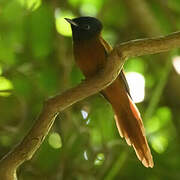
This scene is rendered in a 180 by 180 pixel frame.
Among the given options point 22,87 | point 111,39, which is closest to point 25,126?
point 22,87

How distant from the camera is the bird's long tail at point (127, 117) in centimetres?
223

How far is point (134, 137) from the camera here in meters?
2.27

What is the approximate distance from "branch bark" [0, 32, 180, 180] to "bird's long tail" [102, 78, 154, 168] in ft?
2.08

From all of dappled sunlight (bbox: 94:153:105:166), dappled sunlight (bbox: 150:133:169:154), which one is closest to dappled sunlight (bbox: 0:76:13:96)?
dappled sunlight (bbox: 94:153:105:166)

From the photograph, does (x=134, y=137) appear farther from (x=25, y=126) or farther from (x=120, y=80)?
(x=25, y=126)

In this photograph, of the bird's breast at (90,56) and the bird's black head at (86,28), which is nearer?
the bird's breast at (90,56)

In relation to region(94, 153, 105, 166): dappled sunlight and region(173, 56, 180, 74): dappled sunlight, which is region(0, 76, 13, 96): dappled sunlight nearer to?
region(94, 153, 105, 166): dappled sunlight

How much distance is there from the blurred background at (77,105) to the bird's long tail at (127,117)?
0.30 meters

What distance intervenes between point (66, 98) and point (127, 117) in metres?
0.91

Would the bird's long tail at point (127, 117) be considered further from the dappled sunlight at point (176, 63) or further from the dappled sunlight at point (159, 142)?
the dappled sunlight at point (176, 63)

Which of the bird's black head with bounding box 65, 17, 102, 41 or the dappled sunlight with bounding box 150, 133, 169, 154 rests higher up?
the bird's black head with bounding box 65, 17, 102, 41

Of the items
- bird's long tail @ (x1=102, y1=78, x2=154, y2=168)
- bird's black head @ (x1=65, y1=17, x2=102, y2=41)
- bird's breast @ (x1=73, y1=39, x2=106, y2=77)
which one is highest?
bird's black head @ (x1=65, y1=17, x2=102, y2=41)

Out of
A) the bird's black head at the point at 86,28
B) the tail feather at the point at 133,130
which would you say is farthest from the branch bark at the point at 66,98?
the bird's black head at the point at 86,28

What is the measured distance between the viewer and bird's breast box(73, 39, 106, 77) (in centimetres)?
241
